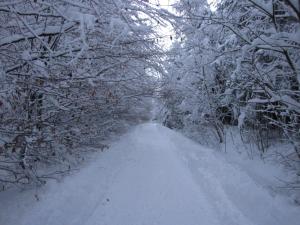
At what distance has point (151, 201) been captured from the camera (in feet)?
24.5

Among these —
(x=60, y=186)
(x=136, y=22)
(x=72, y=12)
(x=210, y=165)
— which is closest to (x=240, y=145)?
(x=210, y=165)

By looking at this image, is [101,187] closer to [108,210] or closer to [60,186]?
[60,186]

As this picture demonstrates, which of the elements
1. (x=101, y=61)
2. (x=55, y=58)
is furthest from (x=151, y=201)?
(x=55, y=58)

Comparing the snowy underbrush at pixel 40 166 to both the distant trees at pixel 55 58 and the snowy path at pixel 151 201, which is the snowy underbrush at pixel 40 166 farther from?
the snowy path at pixel 151 201

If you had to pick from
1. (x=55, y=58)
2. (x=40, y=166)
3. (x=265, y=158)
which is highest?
(x=55, y=58)

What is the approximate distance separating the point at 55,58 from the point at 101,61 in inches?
77.0

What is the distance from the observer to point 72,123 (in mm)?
9023

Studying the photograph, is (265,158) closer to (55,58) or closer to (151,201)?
(151,201)

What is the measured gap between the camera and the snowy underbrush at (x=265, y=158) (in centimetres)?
800

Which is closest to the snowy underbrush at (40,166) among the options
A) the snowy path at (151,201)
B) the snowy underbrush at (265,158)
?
the snowy path at (151,201)

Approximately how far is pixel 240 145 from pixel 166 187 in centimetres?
850

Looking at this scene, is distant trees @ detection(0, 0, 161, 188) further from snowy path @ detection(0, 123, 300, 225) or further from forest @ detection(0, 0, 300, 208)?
snowy path @ detection(0, 123, 300, 225)

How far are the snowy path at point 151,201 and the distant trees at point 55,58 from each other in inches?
33.2

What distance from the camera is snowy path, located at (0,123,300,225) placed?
6.18 meters
